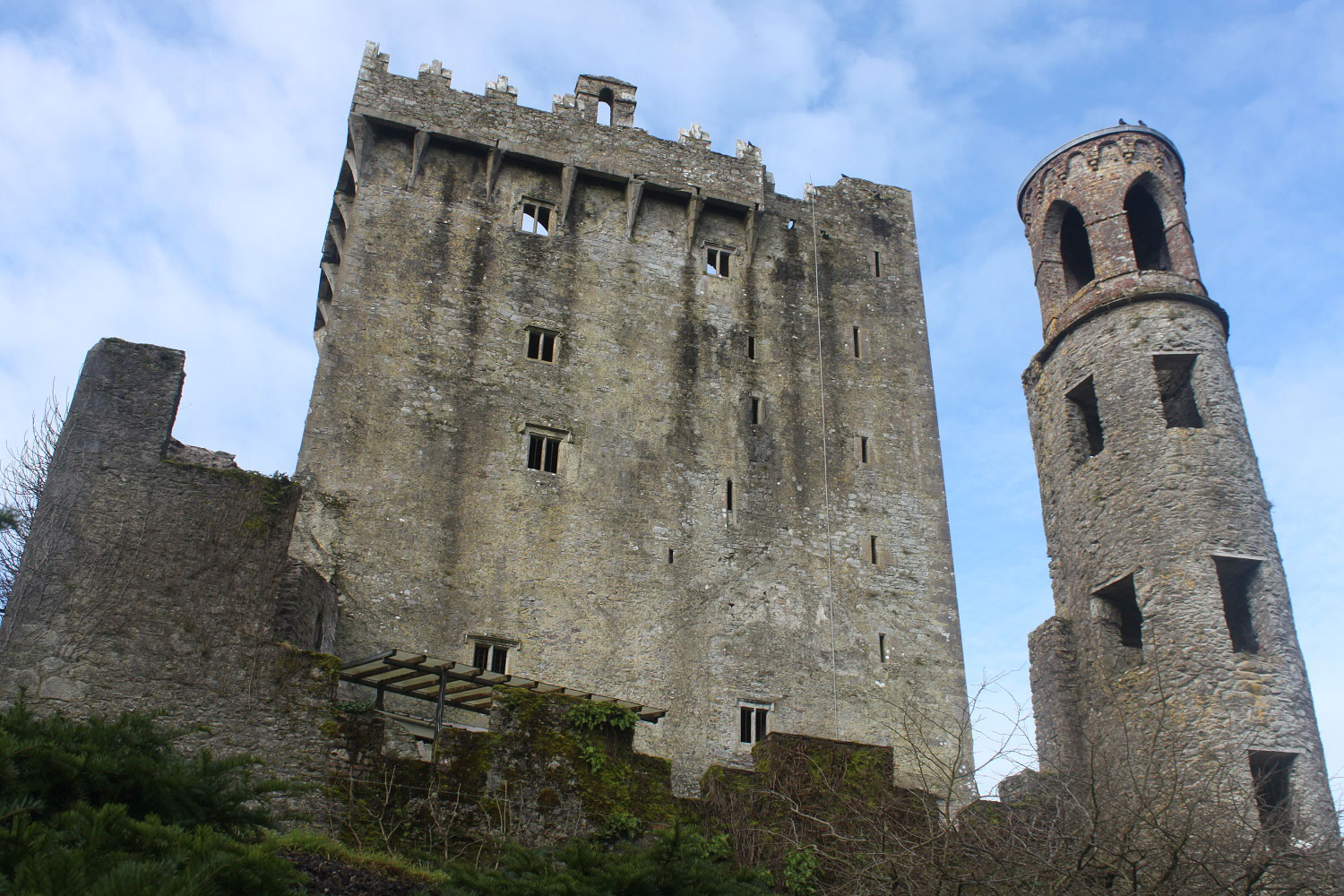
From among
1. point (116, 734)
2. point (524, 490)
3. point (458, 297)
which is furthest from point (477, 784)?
point (458, 297)

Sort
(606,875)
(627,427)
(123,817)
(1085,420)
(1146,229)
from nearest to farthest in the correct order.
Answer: (123,817)
(606,875)
(627,427)
(1085,420)
(1146,229)

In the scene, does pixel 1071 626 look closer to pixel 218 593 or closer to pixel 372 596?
pixel 372 596

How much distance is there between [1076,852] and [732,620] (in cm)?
981

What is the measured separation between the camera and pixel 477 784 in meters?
14.4

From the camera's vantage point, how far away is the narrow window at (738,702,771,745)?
20.6m

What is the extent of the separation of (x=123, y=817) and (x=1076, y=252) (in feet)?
78.2

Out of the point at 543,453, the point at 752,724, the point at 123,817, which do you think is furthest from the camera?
the point at 543,453

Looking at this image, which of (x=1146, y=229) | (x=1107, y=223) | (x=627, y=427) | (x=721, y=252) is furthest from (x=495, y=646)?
(x=1146, y=229)

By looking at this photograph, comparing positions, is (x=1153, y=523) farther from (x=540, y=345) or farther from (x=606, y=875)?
(x=606, y=875)

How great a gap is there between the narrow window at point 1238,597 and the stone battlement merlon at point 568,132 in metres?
11.8

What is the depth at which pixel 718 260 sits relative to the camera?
2594 centimetres

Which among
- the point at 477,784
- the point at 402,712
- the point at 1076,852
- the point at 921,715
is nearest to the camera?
the point at 1076,852

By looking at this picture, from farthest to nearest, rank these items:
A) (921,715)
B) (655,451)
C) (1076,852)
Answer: (655,451), (921,715), (1076,852)

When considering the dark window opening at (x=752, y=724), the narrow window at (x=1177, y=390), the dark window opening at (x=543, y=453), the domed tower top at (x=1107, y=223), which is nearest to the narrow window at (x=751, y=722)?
the dark window opening at (x=752, y=724)
